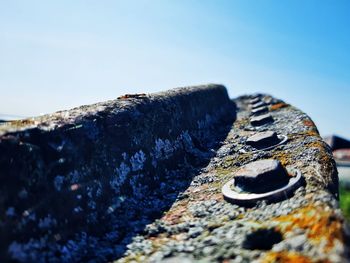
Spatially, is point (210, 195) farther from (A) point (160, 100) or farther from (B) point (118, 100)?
(A) point (160, 100)

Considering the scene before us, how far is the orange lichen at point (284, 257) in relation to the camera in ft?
12.3

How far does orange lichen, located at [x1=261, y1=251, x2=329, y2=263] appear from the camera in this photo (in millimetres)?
3747

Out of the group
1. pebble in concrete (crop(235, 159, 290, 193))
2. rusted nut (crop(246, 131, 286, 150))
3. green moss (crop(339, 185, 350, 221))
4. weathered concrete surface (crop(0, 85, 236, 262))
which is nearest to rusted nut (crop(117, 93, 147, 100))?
weathered concrete surface (crop(0, 85, 236, 262))

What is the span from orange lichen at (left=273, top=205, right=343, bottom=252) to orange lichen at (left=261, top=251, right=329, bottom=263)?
265 millimetres

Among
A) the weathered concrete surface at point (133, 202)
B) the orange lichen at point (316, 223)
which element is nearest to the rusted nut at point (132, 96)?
the weathered concrete surface at point (133, 202)

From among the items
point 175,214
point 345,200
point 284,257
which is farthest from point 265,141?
point 284,257

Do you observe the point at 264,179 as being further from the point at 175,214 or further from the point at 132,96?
the point at 132,96

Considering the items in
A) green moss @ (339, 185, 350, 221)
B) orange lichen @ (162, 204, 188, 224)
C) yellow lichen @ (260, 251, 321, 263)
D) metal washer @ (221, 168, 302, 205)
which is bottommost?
green moss @ (339, 185, 350, 221)

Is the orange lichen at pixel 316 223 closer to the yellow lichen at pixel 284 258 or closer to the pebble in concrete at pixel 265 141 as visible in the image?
the yellow lichen at pixel 284 258

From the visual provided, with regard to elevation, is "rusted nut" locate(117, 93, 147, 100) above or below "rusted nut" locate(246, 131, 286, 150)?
above

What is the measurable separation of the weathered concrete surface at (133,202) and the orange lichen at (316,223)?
0.02 meters

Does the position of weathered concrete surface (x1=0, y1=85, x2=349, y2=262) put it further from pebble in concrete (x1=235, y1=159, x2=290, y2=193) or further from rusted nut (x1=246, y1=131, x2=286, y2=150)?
rusted nut (x1=246, y1=131, x2=286, y2=150)

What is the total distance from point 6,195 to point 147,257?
6.66ft

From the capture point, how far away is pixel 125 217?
6176 mm
